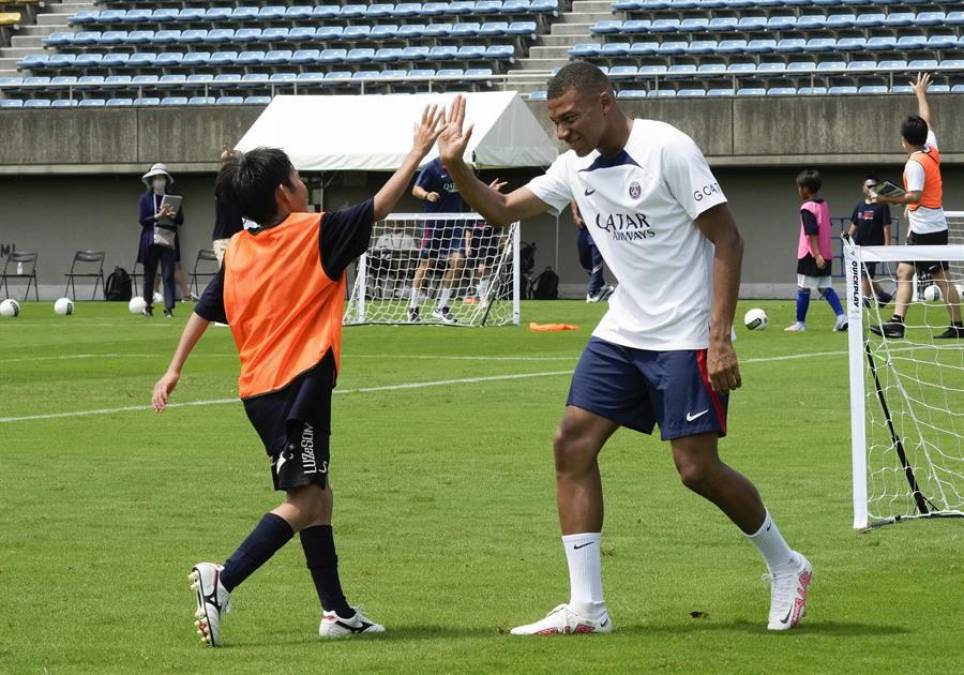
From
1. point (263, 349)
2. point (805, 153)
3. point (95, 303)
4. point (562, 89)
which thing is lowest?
point (95, 303)

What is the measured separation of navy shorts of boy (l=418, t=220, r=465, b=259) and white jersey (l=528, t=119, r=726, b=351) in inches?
738

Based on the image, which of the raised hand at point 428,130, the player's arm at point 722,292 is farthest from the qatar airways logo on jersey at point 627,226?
the raised hand at point 428,130

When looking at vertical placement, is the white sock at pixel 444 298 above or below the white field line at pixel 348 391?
below

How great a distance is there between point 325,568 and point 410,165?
1.40 meters

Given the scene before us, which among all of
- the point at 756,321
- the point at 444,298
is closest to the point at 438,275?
the point at 444,298

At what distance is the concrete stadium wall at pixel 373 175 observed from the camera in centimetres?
3212

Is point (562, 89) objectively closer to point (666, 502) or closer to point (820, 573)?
point (820, 573)

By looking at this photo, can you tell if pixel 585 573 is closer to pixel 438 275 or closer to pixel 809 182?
pixel 809 182

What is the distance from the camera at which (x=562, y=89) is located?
5879mm

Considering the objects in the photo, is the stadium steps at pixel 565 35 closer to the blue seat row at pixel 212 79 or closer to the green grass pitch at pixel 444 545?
the blue seat row at pixel 212 79

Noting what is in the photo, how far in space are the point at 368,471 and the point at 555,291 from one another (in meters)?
23.5

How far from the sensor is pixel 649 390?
5965 millimetres

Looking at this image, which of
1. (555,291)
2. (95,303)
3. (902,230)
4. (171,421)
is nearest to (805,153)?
(902,230)

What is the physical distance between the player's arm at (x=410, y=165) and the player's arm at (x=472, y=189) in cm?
4
